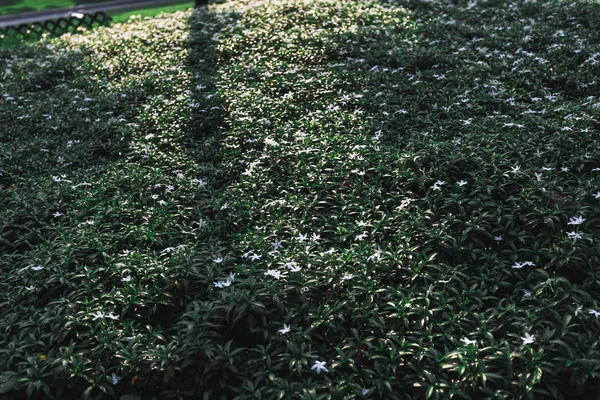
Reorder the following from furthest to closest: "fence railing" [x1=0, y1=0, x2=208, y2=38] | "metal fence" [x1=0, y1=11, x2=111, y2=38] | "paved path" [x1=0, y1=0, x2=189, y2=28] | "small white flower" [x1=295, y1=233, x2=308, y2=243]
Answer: "paved path" [x1=0, y1=0, x2=189, y2=28]
"fence railing" [x1=0, y1=0, x2=208, y2=38]
"metal fence" [x1=0, y1=11, x2=111, y2=38]
"small white flower" [x1=295, y1=233, x2=308, y2=243]

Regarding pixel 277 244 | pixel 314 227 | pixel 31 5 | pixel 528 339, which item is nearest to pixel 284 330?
pixel 277 244

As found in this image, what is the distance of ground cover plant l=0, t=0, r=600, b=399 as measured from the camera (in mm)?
3023

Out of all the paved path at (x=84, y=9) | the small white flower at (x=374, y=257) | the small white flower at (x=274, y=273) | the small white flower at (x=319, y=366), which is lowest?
the paved path at (x=84, y=9)

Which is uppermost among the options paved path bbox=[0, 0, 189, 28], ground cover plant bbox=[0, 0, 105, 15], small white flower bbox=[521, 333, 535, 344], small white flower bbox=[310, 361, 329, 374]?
small white flower bbox=[521, 333, 535, 344]

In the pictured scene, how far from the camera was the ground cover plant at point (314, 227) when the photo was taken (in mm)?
3023

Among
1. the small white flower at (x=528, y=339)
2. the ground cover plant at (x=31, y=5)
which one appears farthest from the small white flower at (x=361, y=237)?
the ground cover plant at (x=31, y=5)

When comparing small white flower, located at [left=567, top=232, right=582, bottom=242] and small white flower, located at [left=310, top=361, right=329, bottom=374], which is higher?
small white flower, located at [left=567, top=232, right=582, bottom=242]

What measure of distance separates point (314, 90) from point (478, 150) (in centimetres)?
244

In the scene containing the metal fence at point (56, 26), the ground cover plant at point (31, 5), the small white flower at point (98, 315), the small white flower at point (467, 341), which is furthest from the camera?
the ground cover plant at point (31, 5)

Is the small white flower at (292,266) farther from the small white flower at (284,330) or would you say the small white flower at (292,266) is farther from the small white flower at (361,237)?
→ the small white flower at (361,237)

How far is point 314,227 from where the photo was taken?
4.08m

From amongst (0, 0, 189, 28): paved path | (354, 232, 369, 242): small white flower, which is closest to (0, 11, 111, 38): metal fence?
(0, 0, 189, 28): paved path

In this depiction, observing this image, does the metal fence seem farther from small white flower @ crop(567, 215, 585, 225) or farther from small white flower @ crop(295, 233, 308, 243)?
small white flower @ crop(567, 215, 585, 225)

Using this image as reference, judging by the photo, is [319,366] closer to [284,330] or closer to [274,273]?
[284,330]
